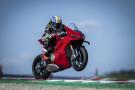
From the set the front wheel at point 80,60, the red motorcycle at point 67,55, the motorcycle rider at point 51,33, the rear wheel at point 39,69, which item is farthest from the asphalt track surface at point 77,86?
the rear wheel at point 39,69

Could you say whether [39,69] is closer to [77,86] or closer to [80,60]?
[80,60]

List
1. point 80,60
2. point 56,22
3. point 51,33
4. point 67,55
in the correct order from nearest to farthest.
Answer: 1. point 80,60
2. point 56,22
3. point 67,55
4. point 51,33

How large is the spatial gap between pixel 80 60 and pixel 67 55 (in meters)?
0.50

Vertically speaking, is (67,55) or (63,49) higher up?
(63,49)

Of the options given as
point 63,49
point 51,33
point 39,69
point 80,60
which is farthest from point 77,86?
point 39,69

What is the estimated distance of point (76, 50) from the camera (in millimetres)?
8766

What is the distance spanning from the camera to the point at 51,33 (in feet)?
30.1

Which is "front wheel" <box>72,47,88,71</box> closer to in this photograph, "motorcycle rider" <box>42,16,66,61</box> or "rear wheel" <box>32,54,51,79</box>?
"motorcycle rider" <box>42,16,66,61</box>

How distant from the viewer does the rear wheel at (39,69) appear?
985 centimetres

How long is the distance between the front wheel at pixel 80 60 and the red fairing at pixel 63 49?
321 millimetres

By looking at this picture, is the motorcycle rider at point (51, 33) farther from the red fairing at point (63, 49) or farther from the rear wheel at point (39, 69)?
the rear wheel at point (39, 69)

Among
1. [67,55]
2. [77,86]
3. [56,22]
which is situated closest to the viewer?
[77,86]

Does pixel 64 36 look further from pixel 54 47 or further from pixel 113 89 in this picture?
pixel 113 89

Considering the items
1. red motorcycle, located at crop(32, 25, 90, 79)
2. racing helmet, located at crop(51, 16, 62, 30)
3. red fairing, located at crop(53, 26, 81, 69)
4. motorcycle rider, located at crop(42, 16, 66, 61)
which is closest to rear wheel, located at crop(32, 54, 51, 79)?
red motorcycle, located at crop(32, 25, 90, 79)
